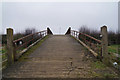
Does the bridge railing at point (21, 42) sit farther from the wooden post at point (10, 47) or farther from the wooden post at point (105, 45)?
the wooden post at point (105, 45)

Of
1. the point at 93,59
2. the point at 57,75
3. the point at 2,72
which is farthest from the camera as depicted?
the point at 93,59

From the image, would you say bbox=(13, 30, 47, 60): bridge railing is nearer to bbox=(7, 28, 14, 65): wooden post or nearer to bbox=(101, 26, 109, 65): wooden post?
bbox=(7, 28, 14, 65): wooden post

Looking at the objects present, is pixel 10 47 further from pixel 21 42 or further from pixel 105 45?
pixel 21 42

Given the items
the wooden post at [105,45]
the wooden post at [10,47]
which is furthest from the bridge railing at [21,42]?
the wooden post at [105,45]

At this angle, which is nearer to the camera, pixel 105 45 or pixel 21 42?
pixel 105 45

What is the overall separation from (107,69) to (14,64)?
13.0 ft

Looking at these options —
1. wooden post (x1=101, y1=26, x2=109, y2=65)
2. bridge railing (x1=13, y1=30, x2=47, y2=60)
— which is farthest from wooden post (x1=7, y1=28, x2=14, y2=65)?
wooden post (x1=101, y1=26, x2=109, y2=65)

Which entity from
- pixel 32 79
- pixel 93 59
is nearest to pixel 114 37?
pixel 93 59

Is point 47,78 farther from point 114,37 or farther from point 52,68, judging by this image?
point 114,37

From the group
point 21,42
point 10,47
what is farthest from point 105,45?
point 21,42

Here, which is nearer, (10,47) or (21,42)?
(10,47)

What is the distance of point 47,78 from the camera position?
350 centimetres

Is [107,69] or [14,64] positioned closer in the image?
[107,69]

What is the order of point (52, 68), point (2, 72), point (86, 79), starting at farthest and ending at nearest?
1. point (52, 68)
2. point (2, 72)
3. point (86, 79)
